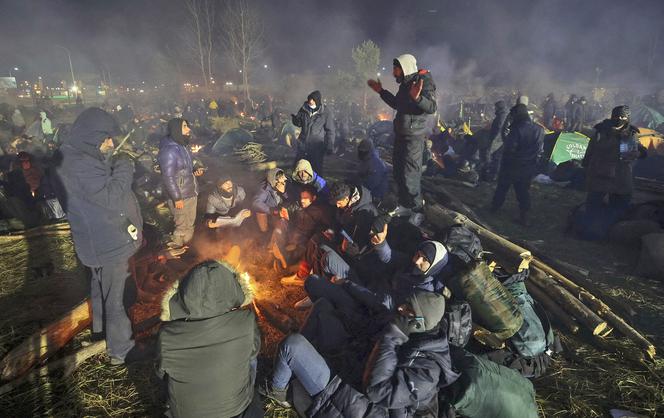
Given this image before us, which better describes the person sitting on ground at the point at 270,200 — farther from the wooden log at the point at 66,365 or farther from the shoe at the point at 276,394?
the shoe at the point at 276,394

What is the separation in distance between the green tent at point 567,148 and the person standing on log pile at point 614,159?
4.37 m

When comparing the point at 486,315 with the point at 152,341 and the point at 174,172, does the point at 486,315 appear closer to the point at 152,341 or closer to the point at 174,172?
the point at 152,341

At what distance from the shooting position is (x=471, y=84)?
139 ft

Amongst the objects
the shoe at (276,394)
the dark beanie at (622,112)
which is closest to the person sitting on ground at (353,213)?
the shoe at (276,394)

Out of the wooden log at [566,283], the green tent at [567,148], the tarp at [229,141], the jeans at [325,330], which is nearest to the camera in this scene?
the jeans at [325,330]

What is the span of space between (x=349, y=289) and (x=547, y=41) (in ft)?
168

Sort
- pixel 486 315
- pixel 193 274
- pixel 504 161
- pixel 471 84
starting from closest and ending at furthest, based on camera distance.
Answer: pixel 193 274 → pixel 486 315 → pixel 504 161 → pixel 471 84

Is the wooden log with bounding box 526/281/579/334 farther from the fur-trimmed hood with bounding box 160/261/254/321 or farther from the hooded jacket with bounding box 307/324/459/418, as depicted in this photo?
the fur-trimmed hood with bounding box 160/261/254/321

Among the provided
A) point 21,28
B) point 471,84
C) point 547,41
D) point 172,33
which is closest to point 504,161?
point 471,84

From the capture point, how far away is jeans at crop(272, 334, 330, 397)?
321cm

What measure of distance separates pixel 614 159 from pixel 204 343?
7.93 meters

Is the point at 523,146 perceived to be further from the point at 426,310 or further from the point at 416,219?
the point at 426,310

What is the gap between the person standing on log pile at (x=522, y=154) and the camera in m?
7.86

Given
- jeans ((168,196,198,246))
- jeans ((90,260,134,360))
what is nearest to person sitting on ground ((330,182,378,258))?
jeans ((168,196,198,246))
